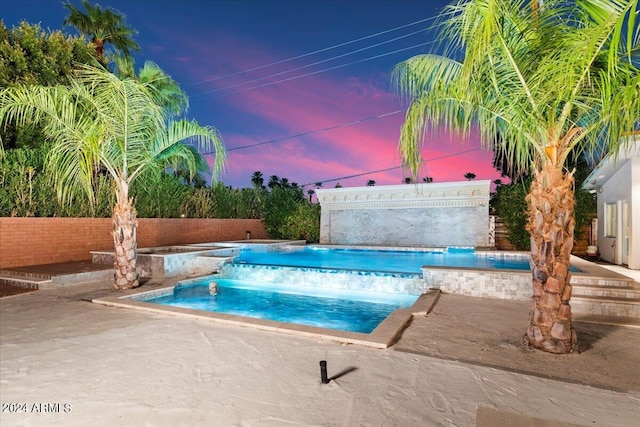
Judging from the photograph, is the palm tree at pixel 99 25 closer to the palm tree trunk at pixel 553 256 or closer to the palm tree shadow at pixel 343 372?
the palm tree shadow at pixel 343 372

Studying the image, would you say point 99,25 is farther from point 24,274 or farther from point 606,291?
point 606,291

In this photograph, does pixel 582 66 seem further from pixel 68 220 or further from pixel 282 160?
pixel 282 160

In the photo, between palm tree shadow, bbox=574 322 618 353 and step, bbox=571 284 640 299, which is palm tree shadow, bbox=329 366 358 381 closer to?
palm tree shadow, bbox=574 322 618 353

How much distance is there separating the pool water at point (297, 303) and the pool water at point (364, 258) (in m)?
2.71

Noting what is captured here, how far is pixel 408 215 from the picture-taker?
1623 cm

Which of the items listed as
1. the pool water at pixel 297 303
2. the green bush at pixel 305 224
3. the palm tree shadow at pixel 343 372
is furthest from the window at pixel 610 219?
the green bush at pixel 305 224

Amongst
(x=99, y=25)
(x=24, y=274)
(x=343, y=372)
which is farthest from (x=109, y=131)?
(x=99, y=25)

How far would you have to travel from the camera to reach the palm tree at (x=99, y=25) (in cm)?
1545

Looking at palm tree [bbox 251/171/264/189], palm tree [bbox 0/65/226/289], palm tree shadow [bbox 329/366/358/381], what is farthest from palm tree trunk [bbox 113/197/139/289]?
palm tree [bbox 251/171/264/189]

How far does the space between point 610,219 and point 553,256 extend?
9967 millimetres

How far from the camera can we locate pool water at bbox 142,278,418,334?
246 inches

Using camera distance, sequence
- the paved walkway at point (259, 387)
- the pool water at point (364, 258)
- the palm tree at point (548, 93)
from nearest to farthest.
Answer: the paved walkway at point (259, 387)
the palm tree at point (548, 93)
the pool water at point (364, 258)

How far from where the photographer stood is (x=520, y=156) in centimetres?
442

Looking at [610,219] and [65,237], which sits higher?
[610,219]
